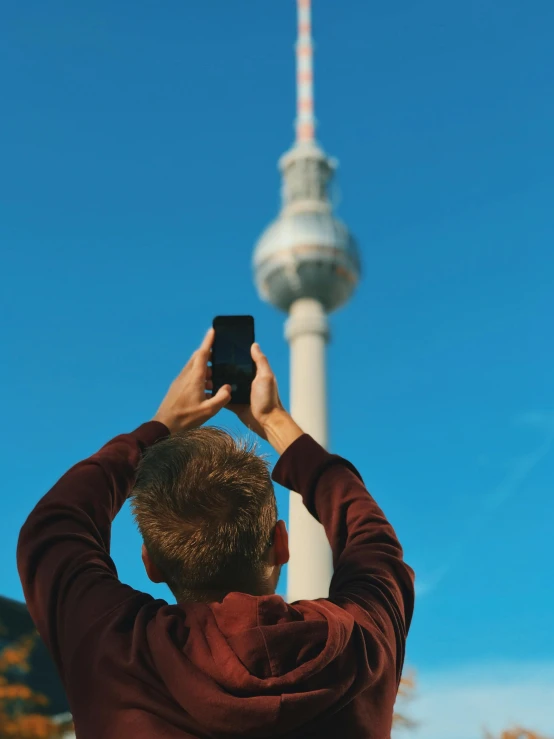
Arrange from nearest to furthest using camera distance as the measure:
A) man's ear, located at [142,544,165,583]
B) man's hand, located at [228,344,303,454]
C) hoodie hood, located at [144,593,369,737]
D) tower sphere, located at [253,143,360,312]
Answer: hoodie hood, located at [144,593,369,737], man's ear, located at [142,544,165,583], man's hand, located at [228,344,303,454], tower sphere, located at [253,143,360,312]

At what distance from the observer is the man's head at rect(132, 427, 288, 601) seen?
224cm

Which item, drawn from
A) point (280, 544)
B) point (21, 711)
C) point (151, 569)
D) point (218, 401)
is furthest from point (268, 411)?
point (21, 711)

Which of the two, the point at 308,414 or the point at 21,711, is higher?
the point at 308,414

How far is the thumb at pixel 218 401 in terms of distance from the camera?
10.2 feet

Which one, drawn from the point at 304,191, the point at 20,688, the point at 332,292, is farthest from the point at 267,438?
the point at 304,191

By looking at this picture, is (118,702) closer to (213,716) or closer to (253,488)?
(213,716)

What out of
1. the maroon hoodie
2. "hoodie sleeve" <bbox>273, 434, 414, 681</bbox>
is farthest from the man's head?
"hoodie sleeve" <bbox>273, 434, 414, 681</bbox>

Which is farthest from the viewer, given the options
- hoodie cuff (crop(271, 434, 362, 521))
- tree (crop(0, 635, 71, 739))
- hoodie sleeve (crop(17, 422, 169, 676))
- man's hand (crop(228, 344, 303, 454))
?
tree (crop(0, 635, 71, 739))

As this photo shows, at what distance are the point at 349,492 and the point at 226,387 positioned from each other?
1.93 feet

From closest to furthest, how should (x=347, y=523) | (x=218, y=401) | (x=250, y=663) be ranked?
(x=250, y=663) → (x=347, y=523) → (x=218, y=401)

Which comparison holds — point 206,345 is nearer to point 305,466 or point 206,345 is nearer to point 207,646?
point 305,466

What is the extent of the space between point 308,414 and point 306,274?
28.0 feet

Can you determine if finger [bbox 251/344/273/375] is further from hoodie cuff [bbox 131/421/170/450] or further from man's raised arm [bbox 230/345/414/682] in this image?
hoodie cuff [bbox 131/421/170/450]

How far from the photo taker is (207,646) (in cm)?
204
